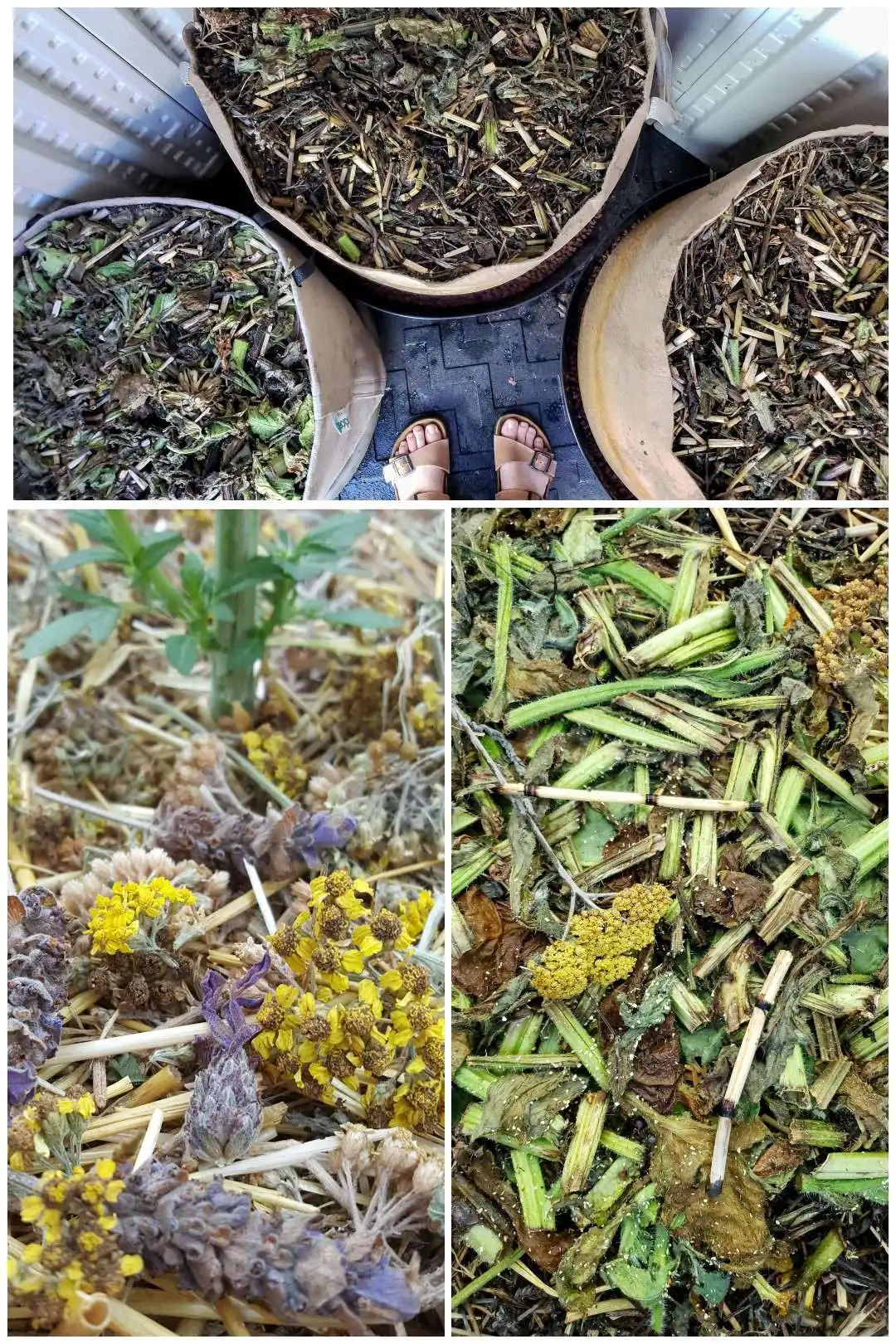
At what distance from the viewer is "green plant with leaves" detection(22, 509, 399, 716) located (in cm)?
113

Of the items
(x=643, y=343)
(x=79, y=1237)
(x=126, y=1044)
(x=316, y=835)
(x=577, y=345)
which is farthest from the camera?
(x=577, y=345)

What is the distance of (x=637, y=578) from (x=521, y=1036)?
63cm

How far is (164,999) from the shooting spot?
1.04m

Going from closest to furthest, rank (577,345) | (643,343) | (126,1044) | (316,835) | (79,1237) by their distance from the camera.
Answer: (79,1237), (126,1044), (316,835), (643,343), (577,345)

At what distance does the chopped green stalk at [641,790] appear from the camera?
1.11 metres

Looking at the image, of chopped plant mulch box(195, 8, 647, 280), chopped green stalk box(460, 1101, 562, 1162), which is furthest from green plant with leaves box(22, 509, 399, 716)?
chopped green stalk box(460, 1101, 562, 1162)

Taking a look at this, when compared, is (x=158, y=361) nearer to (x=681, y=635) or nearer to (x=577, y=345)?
(x=577, y=345)

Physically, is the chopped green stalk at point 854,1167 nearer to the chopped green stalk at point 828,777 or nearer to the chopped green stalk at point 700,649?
the chopped green stalk at point 828,777

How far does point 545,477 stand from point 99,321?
0.72m

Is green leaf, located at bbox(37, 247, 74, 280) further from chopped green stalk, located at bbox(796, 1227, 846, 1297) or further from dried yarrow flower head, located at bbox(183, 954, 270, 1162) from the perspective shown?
chopped green stalk, located at bbox(796, 1227, 846, 1297)

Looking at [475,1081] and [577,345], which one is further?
[577,345]

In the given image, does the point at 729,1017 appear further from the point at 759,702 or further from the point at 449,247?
the point at 449,247

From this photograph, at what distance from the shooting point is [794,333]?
1.21 meters

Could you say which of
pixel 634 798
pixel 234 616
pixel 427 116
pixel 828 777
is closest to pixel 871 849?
pixel 828 777
